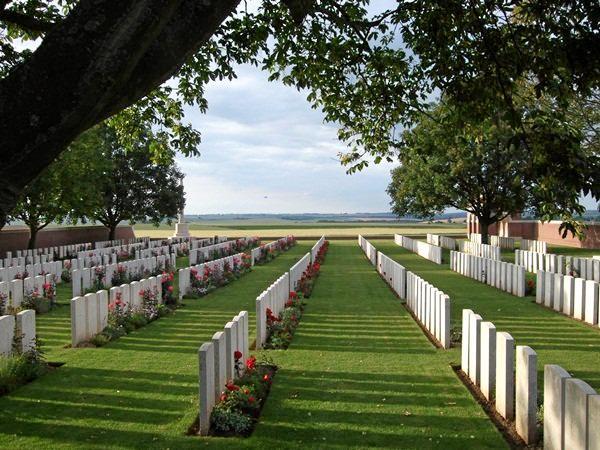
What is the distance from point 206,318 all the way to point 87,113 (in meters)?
9.17

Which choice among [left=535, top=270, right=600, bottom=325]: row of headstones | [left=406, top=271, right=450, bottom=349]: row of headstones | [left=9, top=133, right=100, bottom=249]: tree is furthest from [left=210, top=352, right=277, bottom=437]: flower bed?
[left=9, top=133, right=100, bottom=249]: tree

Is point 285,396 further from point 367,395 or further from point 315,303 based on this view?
point 315,303

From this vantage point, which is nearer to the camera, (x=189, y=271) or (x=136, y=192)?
(x=189, y=271)

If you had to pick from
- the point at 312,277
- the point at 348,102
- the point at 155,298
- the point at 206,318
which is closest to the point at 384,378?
the point at 348,102

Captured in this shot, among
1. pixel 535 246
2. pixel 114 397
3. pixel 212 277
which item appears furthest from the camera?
pixel 535 246

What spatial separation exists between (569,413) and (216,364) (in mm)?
3339

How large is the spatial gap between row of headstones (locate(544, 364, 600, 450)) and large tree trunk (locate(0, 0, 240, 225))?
11.5 ft

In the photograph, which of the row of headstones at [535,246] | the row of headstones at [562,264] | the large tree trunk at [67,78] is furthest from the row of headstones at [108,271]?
the row of headstones at [535,246]

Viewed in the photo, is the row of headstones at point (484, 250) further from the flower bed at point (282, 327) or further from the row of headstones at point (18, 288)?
the row of headstones at point (18, 288)

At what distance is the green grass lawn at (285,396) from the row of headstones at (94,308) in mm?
486

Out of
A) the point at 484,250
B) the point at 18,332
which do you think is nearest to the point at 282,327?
the point at 18,332

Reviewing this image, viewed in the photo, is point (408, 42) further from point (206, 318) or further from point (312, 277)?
point (312, 277)

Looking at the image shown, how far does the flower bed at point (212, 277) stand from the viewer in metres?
14.8

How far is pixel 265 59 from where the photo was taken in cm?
769
